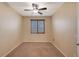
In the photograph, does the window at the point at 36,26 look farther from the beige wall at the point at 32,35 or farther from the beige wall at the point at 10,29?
the beige wall at the point at 10,29

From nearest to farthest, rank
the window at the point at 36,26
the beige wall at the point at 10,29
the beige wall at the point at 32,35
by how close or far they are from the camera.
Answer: the window at the point at 36,26
the beige wall at the point at 32,35
the beige wall at the point at 10,29

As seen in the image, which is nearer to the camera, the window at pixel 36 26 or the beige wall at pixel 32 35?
the window at pixel 36 26

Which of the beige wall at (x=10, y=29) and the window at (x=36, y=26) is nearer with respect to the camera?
the window at (x=36, y=26)

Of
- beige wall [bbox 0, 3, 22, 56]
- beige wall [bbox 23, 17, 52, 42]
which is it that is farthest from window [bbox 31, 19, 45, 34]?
beige wall [bbox 0, 3, 22, 56]

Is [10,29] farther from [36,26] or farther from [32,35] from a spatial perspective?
[36,26]

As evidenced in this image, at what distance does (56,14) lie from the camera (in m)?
3.60

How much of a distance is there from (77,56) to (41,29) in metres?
1.23

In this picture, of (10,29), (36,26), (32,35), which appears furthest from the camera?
(10,29)

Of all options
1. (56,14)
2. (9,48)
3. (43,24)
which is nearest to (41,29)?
(43,24)

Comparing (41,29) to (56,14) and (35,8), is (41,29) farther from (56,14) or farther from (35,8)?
(56,14)

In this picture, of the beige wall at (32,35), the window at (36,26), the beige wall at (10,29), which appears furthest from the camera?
the beige wall at (10,29)

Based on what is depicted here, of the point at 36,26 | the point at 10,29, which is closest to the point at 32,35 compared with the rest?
the point at 36,26

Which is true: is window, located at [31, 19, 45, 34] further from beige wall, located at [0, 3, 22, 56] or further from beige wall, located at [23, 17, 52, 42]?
beige wall, located at [0, 3, 22, 56]

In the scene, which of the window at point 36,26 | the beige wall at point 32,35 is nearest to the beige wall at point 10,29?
the beige wall at point 32,35
